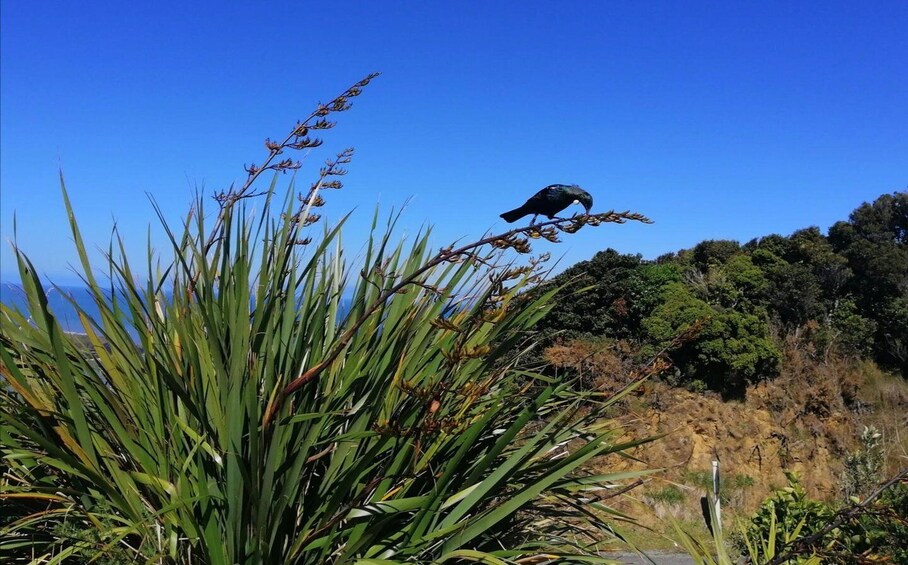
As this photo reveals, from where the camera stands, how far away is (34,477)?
215 cm

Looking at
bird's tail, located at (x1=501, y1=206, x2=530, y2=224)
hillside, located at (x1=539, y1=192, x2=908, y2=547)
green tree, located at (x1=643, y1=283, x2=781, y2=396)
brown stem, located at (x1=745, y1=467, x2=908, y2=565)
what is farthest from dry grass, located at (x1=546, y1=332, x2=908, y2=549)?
bird's tail, located at (x1=501, y1=206, x2=530, y2=224)

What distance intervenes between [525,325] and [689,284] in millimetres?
11781

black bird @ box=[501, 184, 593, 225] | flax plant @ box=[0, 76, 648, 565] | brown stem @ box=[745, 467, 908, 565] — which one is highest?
black bird @ box=[501, 184, 593, 225]

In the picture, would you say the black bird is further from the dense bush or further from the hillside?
the dense bush

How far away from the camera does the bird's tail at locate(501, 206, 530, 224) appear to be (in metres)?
2.27

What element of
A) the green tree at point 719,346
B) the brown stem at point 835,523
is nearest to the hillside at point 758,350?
the green tree at point 719,346

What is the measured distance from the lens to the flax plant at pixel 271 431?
1.86m

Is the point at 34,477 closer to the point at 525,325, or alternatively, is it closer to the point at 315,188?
the point at 315,188

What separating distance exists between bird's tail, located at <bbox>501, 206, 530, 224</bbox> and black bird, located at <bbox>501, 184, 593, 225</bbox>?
0.03 meters

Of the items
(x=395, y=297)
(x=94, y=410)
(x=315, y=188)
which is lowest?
(x=94, y=410)

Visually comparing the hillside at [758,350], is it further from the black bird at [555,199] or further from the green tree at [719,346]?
the black bird at [555,199]

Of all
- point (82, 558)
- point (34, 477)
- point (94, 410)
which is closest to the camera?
point (82, 558)

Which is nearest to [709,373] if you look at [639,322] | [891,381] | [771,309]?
[639,322]

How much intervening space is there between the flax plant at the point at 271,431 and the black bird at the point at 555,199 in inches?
11.8
